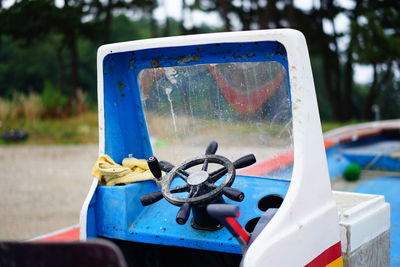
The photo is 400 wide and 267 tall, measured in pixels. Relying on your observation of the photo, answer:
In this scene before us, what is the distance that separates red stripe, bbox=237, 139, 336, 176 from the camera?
2.46 m

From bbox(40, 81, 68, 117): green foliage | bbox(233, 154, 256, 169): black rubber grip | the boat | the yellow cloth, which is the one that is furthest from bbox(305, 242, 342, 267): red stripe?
bbox(40, 81, 68, 117): green foliage

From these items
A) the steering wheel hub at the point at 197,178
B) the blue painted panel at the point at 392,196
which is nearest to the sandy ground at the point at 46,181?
the steering wheel hub at the point at 197,178

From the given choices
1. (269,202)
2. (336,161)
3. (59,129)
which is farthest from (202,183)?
(59,129)

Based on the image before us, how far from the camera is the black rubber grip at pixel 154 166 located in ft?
7.89

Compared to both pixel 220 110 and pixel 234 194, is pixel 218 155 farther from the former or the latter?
pixel 234 194

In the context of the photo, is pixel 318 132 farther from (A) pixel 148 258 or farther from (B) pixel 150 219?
(A) pixel 148 258

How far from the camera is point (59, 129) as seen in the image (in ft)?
46.1

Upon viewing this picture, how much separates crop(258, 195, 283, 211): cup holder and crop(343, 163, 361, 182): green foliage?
3.30 meters

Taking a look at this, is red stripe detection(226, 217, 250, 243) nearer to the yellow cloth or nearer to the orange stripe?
the orange stripe

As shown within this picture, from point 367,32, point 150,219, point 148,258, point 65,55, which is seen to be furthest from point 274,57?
point 65,55

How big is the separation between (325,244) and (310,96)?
612 mm

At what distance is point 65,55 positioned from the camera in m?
34.2

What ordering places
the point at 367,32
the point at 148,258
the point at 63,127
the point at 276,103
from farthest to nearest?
the point at 63,127, the point at 367,32, the point at 148,258, the point at 276,103

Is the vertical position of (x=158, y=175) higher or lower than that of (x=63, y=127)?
higher
